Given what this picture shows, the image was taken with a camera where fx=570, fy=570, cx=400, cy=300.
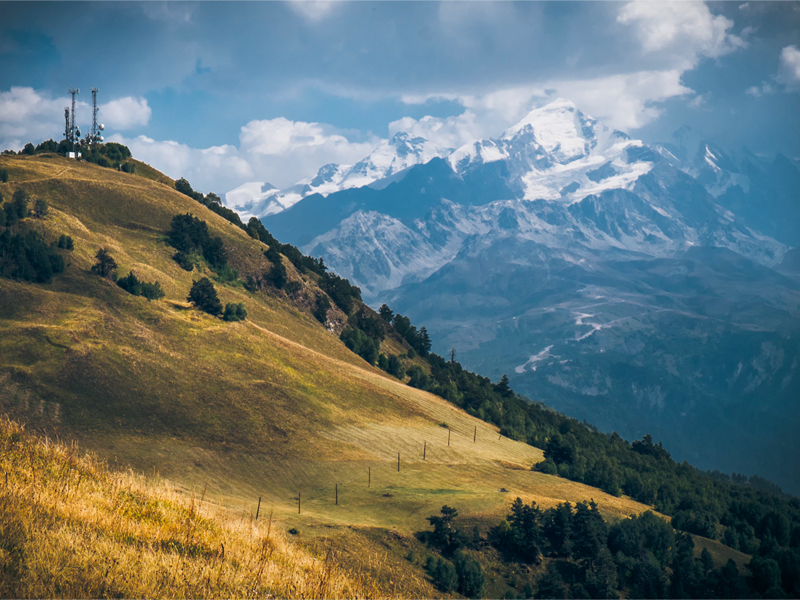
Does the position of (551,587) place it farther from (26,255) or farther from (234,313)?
(26,255)

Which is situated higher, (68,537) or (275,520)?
(68,537)

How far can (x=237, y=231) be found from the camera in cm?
15225

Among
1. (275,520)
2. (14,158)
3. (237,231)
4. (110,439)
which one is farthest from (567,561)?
(14,158)

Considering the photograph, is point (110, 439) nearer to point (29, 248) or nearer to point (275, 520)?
point (275, 520)

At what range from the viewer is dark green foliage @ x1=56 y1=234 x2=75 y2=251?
9506 centimetres

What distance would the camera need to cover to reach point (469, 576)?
4606cm

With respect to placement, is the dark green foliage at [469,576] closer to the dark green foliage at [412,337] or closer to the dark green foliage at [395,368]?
the dark green foliage at [395,368]

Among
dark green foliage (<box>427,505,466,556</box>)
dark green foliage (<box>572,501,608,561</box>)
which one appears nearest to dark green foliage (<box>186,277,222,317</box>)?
dark green foliage (<box>427,505,466,556</box>)

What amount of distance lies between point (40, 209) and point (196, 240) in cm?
3423

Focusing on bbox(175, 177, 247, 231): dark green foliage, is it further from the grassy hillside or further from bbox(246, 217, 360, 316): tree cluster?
the grassy hillside

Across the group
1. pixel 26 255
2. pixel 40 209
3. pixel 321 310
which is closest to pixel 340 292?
pixel 321 310

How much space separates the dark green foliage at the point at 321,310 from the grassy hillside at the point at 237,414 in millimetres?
26002

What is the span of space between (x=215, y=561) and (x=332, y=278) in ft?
522

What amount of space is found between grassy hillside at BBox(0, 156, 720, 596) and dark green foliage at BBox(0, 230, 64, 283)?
237cm
